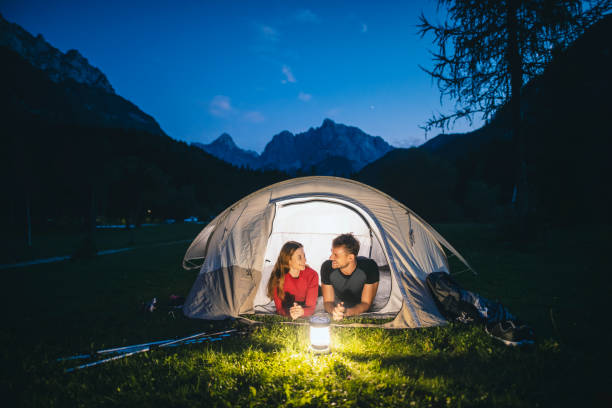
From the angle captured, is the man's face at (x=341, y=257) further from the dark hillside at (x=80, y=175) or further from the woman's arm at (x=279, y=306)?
the dark hillside at (x=80, y=175)

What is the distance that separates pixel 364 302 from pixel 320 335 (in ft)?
Answer: 5.38

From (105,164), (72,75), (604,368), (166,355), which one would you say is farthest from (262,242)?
(72,75)

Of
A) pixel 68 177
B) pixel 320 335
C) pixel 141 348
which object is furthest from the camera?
pixel 68 177

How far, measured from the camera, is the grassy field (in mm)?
2568

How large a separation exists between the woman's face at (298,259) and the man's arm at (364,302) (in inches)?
42.6

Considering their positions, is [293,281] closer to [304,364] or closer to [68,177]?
[304,364]

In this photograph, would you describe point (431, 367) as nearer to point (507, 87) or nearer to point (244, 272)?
point (244, 272)

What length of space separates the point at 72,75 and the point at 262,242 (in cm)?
25680

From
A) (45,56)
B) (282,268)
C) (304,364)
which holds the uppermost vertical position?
(45,56)

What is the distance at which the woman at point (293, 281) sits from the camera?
4867mm

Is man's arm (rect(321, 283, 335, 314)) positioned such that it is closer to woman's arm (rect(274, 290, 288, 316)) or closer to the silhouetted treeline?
woman's arm (rect(274, 290, 288, 316))

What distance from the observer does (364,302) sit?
15.3 feet

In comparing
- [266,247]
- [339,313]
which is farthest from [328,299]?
[266,247]

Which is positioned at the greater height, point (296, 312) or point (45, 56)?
point (45, 56)
